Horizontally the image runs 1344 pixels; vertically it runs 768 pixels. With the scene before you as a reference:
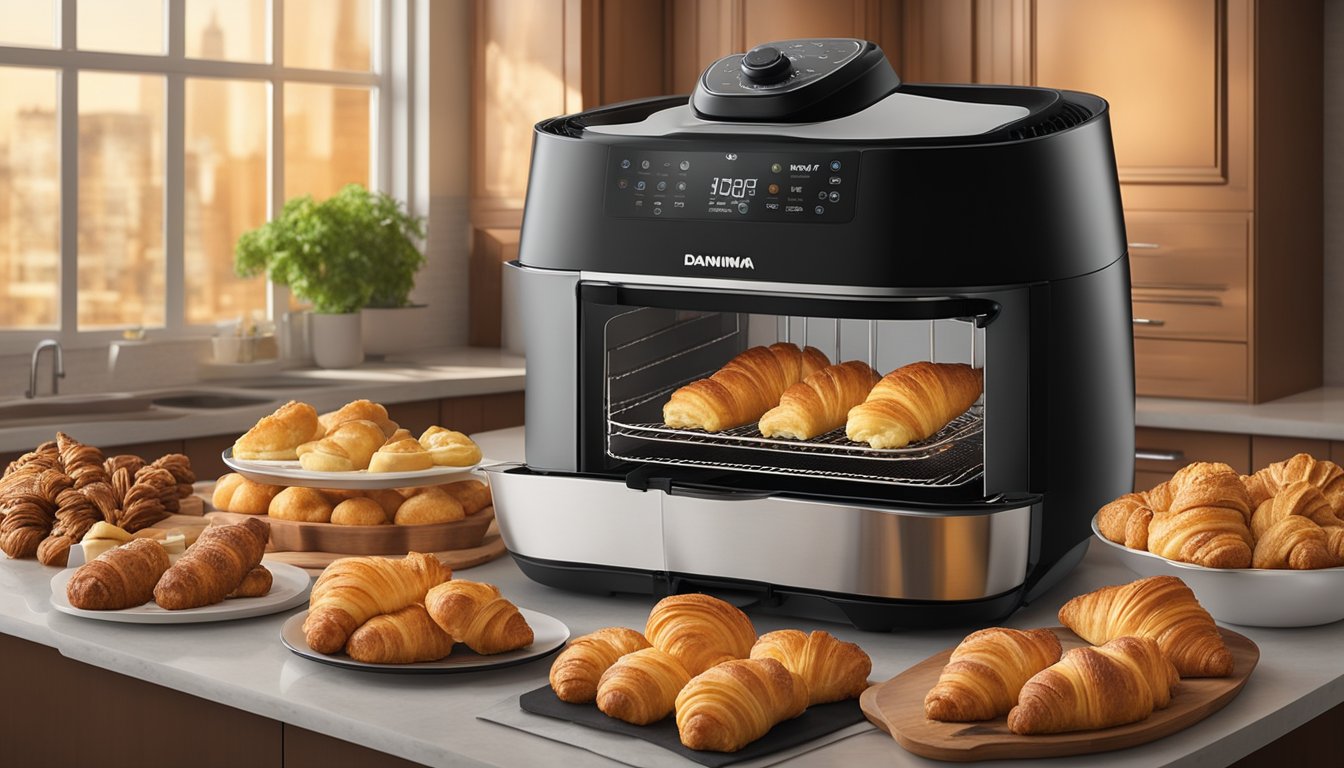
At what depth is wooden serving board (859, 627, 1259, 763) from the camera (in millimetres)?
1073

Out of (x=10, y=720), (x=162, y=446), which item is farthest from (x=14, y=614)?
(x=162, y=446)

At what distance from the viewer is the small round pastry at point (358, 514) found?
172 centimetres

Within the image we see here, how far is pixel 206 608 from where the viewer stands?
4.80ft

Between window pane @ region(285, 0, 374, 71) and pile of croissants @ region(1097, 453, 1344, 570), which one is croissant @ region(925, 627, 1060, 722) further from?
window pane @ region(285, 0, 374, 71)

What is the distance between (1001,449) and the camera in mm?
1419

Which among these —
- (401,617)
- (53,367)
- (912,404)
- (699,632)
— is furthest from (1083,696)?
(53,367)

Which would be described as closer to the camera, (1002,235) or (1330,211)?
(1002,235)

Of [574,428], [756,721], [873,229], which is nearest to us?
[756,721]

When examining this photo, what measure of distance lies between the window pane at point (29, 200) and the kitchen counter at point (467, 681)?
7.94 feet

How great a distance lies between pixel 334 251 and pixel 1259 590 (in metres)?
3.20

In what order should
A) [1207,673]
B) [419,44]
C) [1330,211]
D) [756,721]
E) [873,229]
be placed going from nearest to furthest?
[756,721] → [1207,673] → [873,229] → [1330,211] → [419,44]

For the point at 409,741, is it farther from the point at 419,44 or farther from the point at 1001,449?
the point at 419,44

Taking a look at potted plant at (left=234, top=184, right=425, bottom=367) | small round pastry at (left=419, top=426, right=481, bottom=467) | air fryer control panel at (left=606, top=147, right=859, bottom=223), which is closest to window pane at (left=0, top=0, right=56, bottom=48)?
potted plant at (left=234, top=184, right=425, bottom=367)

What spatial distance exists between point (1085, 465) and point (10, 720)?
3.78 ft
